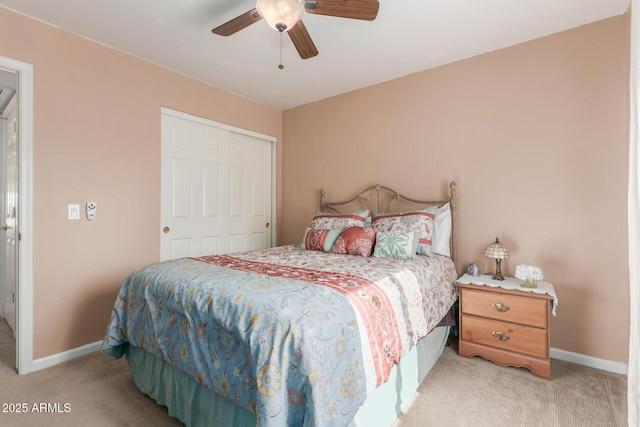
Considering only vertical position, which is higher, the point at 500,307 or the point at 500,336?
the point at 500,307

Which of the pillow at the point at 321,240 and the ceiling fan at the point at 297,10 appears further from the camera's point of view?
the pillow at the point at 321,240

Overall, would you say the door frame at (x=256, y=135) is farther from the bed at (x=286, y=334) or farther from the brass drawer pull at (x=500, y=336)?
the brass drawer pull at (x=500, y=336)

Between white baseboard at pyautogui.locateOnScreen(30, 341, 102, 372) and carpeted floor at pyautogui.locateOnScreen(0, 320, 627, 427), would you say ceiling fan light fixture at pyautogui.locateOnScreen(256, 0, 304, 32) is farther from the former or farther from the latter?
white baseboard at pyautogui.locateOnScreen(30, 341, 102, 372)

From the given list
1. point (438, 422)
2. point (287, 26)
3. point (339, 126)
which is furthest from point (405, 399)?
point (339, 126)

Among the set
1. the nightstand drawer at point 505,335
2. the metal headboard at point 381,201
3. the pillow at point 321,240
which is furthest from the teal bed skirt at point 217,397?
the metal headboard at point 381,201

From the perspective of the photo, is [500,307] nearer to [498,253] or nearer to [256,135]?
[498,253]

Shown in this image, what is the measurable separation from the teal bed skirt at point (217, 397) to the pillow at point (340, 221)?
1218mm

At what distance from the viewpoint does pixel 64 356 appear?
2.46m

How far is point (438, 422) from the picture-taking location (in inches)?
67.9

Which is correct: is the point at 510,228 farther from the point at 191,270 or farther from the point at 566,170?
the point at 191,270

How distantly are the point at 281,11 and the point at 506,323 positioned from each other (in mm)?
2487

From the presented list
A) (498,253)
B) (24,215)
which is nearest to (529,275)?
(498,253)

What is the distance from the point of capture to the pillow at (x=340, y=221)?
3.05m

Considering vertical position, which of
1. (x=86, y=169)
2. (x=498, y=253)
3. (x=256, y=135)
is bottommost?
(x=498, y=253)
